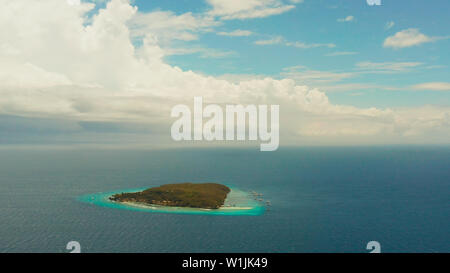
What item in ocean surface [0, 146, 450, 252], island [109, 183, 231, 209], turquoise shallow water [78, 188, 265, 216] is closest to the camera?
ocean surface [0, 146, 450, 252]

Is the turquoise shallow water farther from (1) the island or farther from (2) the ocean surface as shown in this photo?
(2) the ocean surface

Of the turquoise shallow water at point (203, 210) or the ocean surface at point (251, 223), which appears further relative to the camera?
the turquoise shallow water at point (203, 210)

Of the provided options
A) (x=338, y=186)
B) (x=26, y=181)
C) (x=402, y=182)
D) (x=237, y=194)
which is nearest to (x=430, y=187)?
(x=402, y=182)

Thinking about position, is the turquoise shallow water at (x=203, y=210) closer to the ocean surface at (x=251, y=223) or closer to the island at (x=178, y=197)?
the island at (x=178, y=197)

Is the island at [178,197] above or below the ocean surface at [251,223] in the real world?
above

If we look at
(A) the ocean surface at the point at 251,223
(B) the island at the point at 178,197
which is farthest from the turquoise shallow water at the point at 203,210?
(A) the ocean surface at the point at 251,223

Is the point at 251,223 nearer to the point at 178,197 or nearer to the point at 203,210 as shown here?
the point at 203,210

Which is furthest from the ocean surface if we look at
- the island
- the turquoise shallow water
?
the island

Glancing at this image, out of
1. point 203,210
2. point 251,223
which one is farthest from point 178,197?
point 251,223
